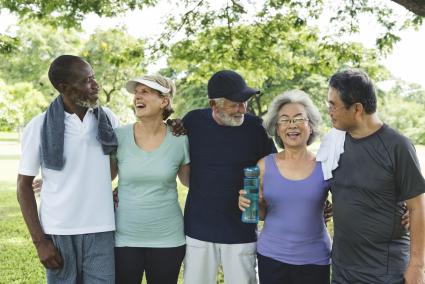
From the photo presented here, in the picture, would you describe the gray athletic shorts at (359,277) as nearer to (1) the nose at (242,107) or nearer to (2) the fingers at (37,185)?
(1) the nose at (242,107)

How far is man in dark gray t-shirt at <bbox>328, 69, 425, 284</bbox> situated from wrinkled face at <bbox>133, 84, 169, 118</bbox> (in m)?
1.30

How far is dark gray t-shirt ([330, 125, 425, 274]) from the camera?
8.34ft

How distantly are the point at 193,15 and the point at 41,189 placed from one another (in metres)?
7.52

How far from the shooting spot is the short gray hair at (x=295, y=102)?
318 cm

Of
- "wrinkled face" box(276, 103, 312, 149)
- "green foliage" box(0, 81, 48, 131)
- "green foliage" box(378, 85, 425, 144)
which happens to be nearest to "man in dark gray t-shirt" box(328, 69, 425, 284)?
"wrinkled face" box(276, 103, 312, 149)

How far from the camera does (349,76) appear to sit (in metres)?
2.68

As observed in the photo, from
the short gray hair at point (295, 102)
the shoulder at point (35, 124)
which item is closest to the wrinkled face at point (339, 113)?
the short gray hair at point (295, 102)

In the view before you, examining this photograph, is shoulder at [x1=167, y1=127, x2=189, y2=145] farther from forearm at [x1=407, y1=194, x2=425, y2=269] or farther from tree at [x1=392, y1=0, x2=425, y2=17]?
tree at [x1=392, y1=0, x2=425, y2=17]

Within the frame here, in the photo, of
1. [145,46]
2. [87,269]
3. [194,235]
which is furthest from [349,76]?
[145,46]

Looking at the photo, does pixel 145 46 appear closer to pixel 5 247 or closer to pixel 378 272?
pixel 5 247

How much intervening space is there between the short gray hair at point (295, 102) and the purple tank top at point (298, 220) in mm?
311

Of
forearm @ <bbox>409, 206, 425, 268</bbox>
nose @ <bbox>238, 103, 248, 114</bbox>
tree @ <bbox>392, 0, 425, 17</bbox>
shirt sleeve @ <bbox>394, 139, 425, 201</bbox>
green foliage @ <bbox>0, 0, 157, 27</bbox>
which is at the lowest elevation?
forearm @ <bbox>409, 206, 425, 268</bbox>

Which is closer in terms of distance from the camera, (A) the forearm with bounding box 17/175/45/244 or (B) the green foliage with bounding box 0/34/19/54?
(A) the forearm with bounding box 17/175/45/244

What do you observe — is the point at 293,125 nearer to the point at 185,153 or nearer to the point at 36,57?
the point at 185,153
